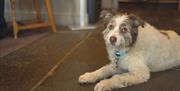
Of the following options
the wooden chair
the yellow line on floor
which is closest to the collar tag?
the yellow line on floor

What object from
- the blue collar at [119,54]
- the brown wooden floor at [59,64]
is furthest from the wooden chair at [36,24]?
the blue collar at [119,54]

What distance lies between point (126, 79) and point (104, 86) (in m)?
0.16

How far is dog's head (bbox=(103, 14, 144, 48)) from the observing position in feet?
6.50

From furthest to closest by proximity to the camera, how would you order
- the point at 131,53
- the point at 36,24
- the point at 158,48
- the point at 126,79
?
the point at 36,24 → the point at 158,48 → the point at 131,53 → the point at 126,79

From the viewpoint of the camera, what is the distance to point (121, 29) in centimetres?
198

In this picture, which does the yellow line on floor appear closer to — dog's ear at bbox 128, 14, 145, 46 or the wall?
dog's ear at bbox 128, 14, 145, 46

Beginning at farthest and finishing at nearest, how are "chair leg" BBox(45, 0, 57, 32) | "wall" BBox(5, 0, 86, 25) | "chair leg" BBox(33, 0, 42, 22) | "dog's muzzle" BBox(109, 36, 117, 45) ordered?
1. "wall" BBox(5, 0, 86, 25)
2. "chair leg" BBox(33, 0, 42, 22)
3. "chair leg" BBox(45, 0, 57, 32)
4. "dog's muzzle" BBox(109, 36, 117, 45)

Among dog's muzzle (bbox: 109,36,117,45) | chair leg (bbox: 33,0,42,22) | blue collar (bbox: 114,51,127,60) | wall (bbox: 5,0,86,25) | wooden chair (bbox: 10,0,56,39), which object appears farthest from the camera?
wall (bbox: 5,0,86,25)

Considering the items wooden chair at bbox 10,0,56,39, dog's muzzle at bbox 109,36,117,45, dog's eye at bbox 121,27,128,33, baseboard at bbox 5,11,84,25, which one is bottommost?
baseboard at bbox 5,11,84,25

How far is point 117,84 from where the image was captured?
205 centimetres

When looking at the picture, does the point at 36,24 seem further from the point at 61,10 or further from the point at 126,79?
the point at 126,79

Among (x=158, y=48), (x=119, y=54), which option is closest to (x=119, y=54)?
(x=119, y=54)

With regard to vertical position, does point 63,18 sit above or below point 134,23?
below

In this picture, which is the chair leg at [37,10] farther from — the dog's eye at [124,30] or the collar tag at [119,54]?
the dog's eye at [124,30]
